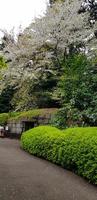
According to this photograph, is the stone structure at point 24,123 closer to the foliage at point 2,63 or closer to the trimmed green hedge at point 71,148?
the foliage at point 2,63

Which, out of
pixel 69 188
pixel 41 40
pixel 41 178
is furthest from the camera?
pixel 41 40

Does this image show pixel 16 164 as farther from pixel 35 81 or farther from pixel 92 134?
pixel 35 81

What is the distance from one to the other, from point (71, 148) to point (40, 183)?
6.39 feet

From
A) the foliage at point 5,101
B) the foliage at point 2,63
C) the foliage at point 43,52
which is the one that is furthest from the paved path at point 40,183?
the foliage at point 5,101

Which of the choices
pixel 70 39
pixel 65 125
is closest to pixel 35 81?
pixel 70 39

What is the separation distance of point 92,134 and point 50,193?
272 cm

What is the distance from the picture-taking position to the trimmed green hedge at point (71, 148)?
30.2 ft

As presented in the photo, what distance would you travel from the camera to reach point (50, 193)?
7.89 meters

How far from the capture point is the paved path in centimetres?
767

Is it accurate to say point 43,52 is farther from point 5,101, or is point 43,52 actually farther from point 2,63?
point 5,101

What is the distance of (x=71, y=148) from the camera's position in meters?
10.5

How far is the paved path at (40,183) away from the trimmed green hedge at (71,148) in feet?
0.75

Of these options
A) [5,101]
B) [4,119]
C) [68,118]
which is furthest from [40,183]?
[5,101]

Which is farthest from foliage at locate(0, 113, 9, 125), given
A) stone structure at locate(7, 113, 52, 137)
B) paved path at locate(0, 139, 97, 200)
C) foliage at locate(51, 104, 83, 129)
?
paved path at locate(0, 139, 97, 200)
